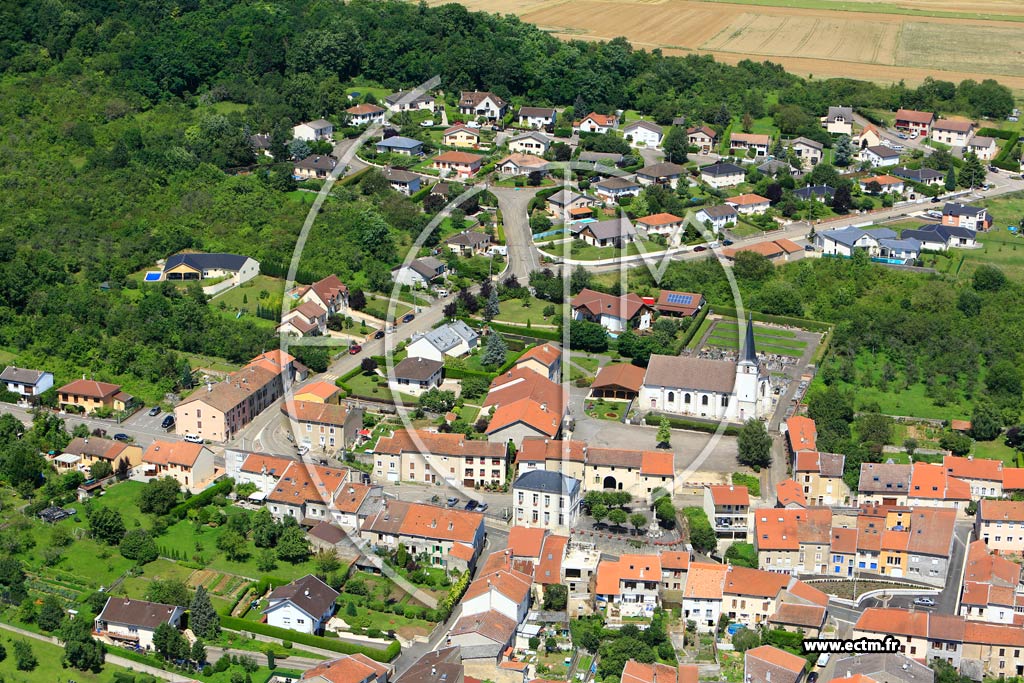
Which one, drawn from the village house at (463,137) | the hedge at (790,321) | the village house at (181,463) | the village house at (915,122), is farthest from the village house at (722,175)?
the village house at (181,463)

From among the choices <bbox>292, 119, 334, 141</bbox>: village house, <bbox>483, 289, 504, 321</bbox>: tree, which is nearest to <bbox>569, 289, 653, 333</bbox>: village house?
<bbox>483, 289, 504, 321</bbox>: tree

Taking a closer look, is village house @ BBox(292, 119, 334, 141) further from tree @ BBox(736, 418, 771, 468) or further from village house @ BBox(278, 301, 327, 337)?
tree @ BBox(736, 418, 771, 468)

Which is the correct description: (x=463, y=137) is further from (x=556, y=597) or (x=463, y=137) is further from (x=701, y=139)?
(x=556, y=597)

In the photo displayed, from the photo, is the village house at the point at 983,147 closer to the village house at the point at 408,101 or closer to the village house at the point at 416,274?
the village house at the point at 408,101

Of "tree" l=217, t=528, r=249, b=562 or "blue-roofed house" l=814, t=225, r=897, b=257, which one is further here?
"blue-roofed house" l=814, t=225, r=897, b=257

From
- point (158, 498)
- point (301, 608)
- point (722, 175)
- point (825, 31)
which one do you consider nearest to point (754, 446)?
point (301, 608)

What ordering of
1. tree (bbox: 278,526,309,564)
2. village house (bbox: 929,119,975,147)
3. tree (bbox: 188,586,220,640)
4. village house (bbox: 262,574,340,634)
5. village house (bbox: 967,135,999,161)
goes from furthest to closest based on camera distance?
village house (bbox: 929,119,975,147), village house (bbox: 967,135,999,161), tree (bbox: 278,526,309,564), village house (bbox: 262,574,340,634), tree (bbox: 188,586,220,640)
